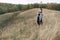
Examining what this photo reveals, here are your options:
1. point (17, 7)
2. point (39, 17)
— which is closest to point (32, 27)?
point (39, 17)

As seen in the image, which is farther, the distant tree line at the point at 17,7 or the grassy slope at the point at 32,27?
the distant tree line at the point at 17,7

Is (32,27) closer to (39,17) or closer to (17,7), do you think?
(39,17)

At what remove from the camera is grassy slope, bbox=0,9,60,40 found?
256cm

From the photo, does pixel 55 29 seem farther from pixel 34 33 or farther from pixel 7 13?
pixel 7 13

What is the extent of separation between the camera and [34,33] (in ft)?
8.56

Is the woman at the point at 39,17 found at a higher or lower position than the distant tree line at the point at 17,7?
lower

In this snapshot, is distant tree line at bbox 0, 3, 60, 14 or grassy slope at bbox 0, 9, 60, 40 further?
distant tree line at bbox 0, 3, 60, 14

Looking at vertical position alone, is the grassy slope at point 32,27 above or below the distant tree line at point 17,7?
below

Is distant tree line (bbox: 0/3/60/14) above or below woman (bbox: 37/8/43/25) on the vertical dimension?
above

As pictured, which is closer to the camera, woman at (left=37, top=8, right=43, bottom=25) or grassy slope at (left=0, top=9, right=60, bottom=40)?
grassy slope at (left=0, top=9, right=60, bottom=40)

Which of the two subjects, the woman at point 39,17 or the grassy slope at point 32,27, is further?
the woman at point 39,17

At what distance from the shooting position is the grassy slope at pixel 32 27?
8.40 feet

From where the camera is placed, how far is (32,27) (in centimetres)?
264

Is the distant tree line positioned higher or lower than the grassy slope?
higher
